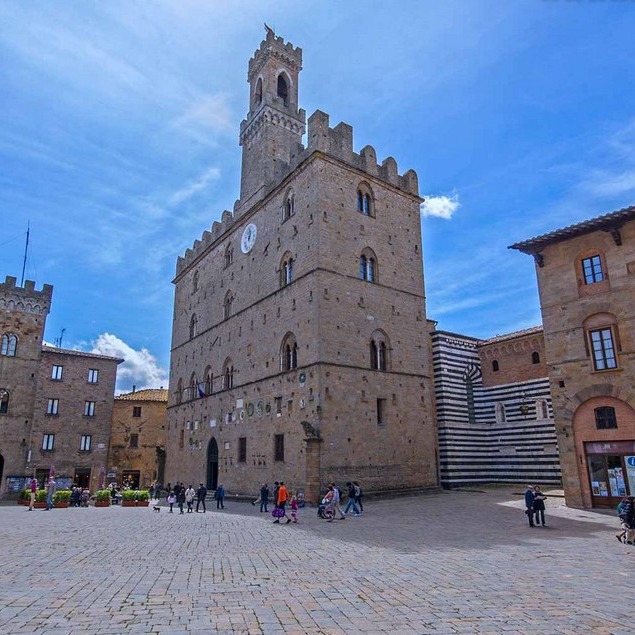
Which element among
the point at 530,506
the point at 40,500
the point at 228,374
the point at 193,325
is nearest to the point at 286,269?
the point at 228,374

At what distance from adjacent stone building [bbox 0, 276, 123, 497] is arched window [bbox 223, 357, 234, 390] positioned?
494 inches

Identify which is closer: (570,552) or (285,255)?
(570,552)

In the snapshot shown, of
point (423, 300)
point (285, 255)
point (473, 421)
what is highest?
point (285, 255)

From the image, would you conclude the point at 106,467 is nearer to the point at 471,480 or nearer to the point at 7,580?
the point at 471,480

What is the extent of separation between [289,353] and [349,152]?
11.9m

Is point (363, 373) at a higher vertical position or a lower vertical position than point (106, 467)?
higher

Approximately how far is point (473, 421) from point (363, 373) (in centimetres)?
1148

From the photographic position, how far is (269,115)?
37375mm

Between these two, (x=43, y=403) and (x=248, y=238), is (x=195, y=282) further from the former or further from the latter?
(x=43, y=403)

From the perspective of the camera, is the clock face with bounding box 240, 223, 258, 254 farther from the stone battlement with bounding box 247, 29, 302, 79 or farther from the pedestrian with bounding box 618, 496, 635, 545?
the pedestrian with bounding box 618, 496, 635, 545

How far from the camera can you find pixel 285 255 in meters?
→ 29.2

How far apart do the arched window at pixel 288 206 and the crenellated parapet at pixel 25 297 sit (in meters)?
23.0

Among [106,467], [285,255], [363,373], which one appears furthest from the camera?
[106,467]

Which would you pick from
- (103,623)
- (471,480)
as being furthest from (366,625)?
(471,480)
